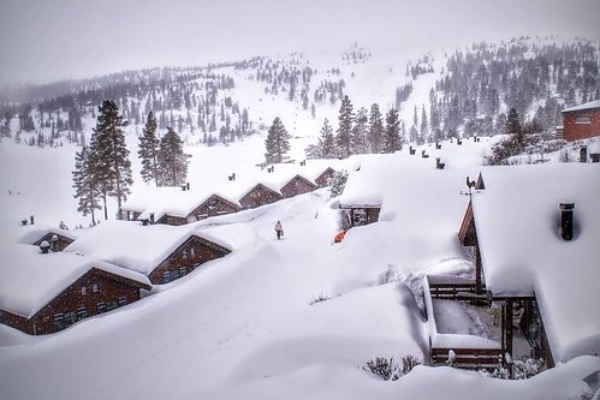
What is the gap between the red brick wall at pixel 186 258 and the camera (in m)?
27.6

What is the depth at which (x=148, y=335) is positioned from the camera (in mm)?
17891

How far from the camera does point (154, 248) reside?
90.6ft

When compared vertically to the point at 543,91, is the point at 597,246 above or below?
below

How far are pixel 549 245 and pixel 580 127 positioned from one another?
28897mm

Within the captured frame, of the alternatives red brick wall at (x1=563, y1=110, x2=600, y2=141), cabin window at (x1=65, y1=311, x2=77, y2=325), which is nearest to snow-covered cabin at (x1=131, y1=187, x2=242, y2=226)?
cabin window at (x1=65, y1=311, x2=77, y2=325)

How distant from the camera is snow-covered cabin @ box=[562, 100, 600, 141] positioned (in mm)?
30734

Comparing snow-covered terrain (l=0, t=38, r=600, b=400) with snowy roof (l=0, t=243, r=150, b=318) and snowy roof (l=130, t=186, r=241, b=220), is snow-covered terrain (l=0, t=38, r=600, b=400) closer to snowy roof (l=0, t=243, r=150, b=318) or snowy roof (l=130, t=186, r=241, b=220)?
snowy roof (l=0, t=243, r=150, b=318)

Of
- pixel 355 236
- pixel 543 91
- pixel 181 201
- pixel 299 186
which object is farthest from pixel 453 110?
pixel 355 236

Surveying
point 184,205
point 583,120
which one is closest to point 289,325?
point 583,120

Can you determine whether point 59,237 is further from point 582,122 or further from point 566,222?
point 582,122

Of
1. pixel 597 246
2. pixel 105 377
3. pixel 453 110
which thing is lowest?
pixel 105 377

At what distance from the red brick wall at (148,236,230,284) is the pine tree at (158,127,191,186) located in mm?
28680

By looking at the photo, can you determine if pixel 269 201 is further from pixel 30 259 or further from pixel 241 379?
pixel 241 379

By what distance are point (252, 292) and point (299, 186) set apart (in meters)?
37.9
